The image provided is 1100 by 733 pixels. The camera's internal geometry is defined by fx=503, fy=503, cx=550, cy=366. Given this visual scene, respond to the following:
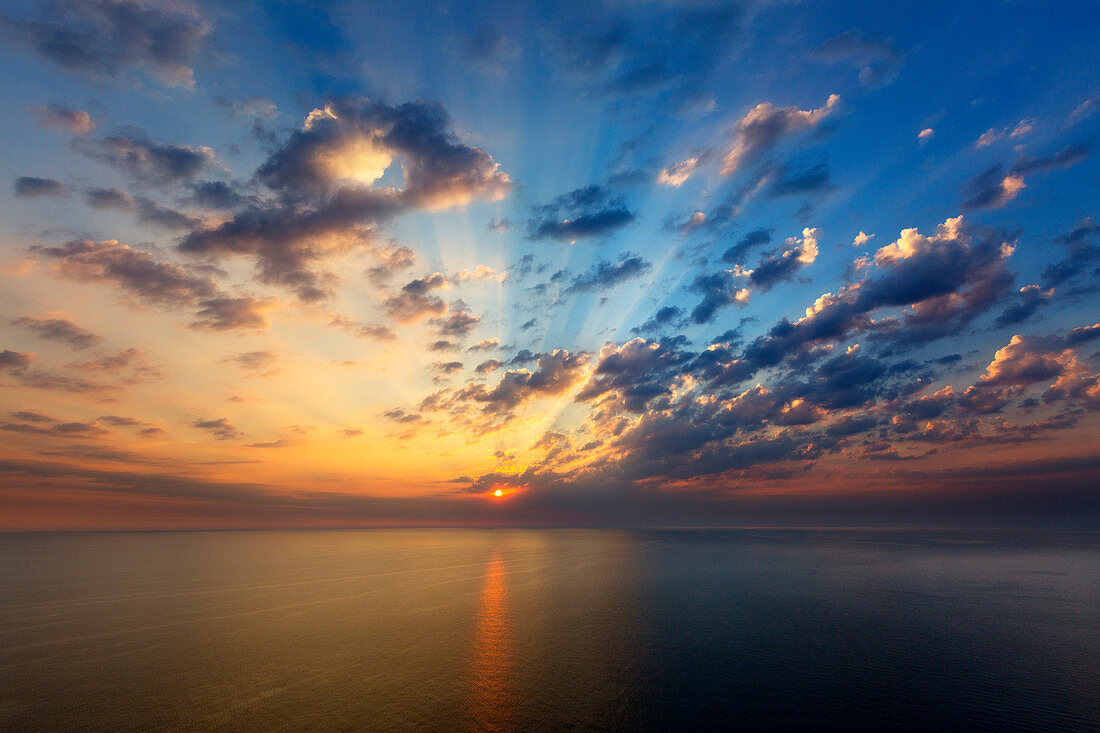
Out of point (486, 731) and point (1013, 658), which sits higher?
point (486, 731)

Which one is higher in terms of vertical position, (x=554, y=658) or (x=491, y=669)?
(x=491, y=669)

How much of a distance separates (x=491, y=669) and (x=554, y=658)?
3945 mm

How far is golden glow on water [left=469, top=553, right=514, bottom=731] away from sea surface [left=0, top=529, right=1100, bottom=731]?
0.46ft

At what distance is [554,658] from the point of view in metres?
29.2

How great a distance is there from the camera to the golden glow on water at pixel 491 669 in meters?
20.8

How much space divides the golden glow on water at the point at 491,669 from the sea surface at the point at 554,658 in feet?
0.46

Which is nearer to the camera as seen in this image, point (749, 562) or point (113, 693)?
point (113, 693)

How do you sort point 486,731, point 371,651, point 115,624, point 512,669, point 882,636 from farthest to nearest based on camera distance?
point 115,624
point 882,636
point 371,651
point 512,669
point 486,731

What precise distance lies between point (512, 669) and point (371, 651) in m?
9.24

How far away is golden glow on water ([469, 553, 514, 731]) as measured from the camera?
20.8 m

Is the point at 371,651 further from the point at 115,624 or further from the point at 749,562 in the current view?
the point at 749,562

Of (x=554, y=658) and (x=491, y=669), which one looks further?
(x=554, y=658)

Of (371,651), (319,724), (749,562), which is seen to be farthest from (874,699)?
(749,562)

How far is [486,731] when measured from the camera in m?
19.5
